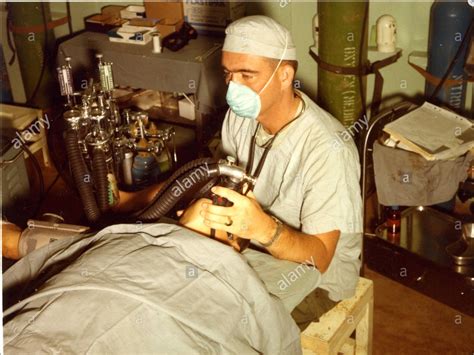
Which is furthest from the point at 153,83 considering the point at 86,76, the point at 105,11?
the point at 105,11

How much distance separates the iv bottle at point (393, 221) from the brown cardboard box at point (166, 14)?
1.56 meters

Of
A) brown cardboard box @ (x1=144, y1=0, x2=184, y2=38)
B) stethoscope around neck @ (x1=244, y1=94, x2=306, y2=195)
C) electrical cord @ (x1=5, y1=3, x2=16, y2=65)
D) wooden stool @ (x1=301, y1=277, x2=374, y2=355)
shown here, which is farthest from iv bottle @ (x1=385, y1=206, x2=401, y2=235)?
electrical cord @ (x1=5, y1=3, x2=16, y2=65)

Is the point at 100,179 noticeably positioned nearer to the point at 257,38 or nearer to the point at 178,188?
the point at 178,188

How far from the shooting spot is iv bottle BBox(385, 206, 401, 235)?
2639 mm

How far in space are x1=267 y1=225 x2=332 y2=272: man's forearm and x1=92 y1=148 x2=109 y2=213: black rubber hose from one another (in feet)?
1.94

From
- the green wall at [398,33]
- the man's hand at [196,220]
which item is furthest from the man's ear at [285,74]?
the green wall at [398,33]

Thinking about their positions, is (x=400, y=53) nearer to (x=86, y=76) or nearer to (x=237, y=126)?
(x=237, y=126)

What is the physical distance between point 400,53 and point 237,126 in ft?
4.59

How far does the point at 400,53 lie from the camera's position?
10.2 ft

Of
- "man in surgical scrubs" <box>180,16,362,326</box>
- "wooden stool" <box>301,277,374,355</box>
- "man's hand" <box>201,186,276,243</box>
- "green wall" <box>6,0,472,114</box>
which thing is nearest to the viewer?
"man's hand" <box>201,186,276,243</box>

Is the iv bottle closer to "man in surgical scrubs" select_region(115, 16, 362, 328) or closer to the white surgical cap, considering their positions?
"man in surgical scrubs" select_region(115, 16, 362, 328)

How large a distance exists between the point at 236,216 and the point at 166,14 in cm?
233

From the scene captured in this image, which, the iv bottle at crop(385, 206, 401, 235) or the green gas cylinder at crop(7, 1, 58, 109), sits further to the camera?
the green gas cylinder at crop(7, 1, 58, 109)

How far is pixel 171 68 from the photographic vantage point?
3.21m
